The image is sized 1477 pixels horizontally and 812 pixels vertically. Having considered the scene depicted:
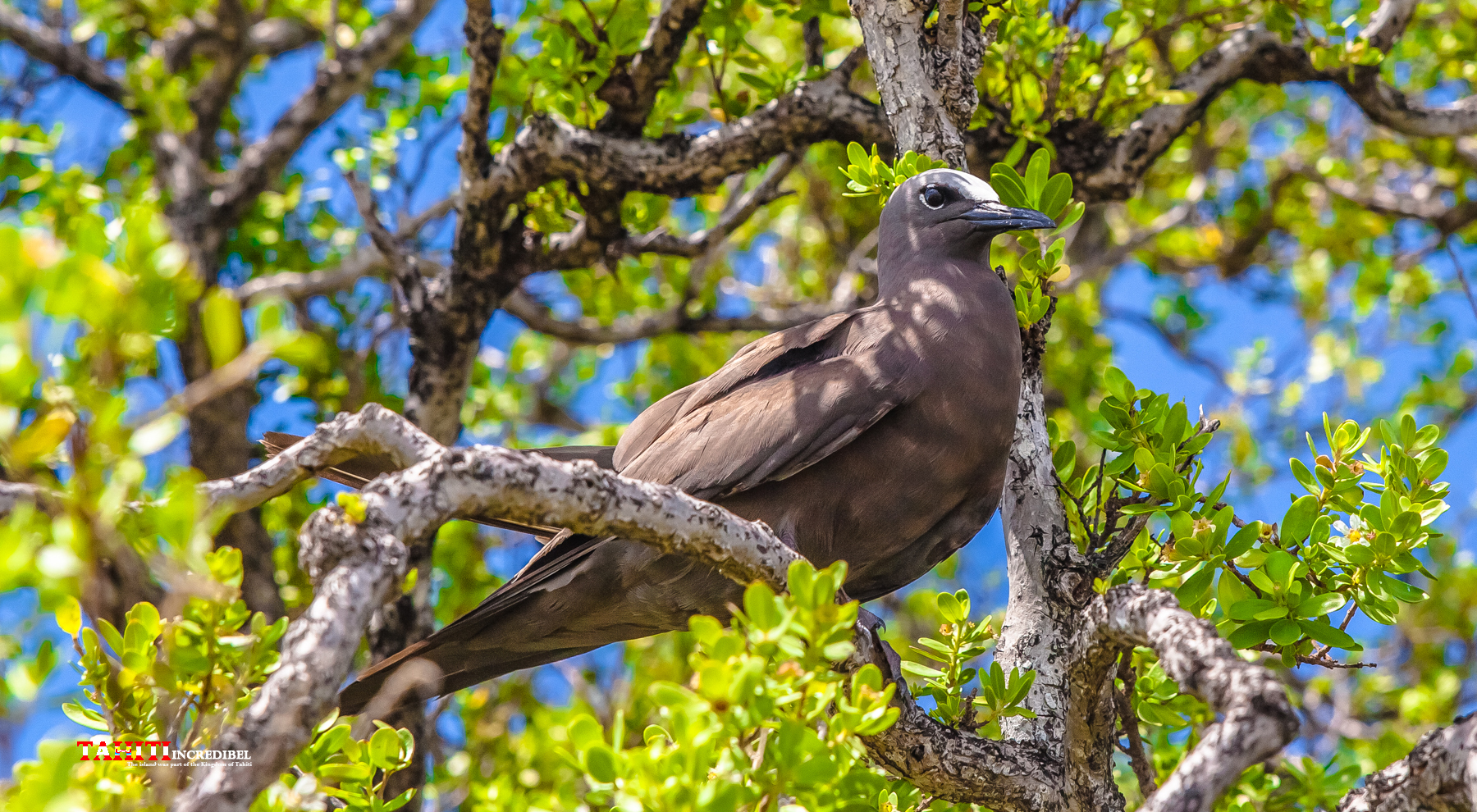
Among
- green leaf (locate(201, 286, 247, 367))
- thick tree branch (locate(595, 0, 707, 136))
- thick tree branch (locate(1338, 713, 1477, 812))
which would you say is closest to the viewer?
green leaf (locate(201, 286, 247, 367))

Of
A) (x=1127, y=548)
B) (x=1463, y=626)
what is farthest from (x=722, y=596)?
(x=1463, y=626)

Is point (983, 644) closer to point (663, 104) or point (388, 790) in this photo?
point (388, 790)

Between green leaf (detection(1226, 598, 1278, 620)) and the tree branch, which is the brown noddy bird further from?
the tree branch

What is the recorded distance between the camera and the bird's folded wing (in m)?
3.56

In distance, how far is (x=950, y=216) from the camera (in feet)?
13.1

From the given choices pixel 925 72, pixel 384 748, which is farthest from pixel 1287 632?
pixel 384 748

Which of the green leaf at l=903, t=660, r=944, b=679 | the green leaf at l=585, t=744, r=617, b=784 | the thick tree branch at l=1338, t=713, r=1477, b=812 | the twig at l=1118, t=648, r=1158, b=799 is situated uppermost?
the green leaf at l=903, t=660, r=944, b=679

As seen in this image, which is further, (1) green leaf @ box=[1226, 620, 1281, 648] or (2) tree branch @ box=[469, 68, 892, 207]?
(2) tree branch @ box=[469, 68, 892, 207]

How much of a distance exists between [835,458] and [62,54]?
5.59m

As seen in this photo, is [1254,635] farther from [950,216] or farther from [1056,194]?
[950,216]

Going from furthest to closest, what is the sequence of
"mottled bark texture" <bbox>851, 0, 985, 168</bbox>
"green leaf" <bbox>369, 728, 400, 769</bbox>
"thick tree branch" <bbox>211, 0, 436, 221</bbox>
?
1. "thick tree branch" <bbox>211, 0, 436, 221</bbox>
2. "mottled bark texture" <bbox>851, 0, 985, 168</bbox>
3. "green leaf" <bbox>369, 728, 400, 769</bbox>

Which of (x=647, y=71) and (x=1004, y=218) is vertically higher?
(x=647, y=71)

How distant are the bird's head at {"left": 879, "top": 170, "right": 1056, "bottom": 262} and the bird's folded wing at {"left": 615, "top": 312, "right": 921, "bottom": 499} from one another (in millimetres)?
400

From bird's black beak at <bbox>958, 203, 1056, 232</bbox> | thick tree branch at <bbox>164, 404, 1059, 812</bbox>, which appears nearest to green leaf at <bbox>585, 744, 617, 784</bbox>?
thick tree branch at <bbox>164, 404, 1059, 812</bbox>
